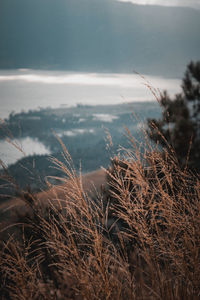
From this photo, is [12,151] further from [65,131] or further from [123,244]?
[65,131]

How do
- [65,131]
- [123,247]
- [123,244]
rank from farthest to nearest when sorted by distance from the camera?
[65,131], [123,244], [123,247]

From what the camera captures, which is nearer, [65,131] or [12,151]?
[12,151]

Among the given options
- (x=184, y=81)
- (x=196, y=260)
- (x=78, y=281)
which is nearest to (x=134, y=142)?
(x=196, y=260)

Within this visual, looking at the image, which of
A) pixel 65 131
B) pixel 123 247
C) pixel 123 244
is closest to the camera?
pixel 123 247

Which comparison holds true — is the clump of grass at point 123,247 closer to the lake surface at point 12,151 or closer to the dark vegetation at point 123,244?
the dark vegetation at point 123,244

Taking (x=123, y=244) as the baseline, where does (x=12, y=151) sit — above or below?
above

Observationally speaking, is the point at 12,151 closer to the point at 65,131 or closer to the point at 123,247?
the point at 123,247

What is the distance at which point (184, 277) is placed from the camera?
4.28 ft

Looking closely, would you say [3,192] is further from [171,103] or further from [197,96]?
[197,96]

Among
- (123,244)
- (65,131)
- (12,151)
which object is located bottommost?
(65,131)

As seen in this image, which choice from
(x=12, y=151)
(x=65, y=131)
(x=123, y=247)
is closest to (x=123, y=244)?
(x=123, y=247)

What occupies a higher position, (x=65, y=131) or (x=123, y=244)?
(x=123, y=244)

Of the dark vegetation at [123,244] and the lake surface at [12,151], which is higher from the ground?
the lake surface at [12,151]

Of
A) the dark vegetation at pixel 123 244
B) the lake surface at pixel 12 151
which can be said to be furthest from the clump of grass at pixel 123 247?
the lake surface at pixel 12 151
